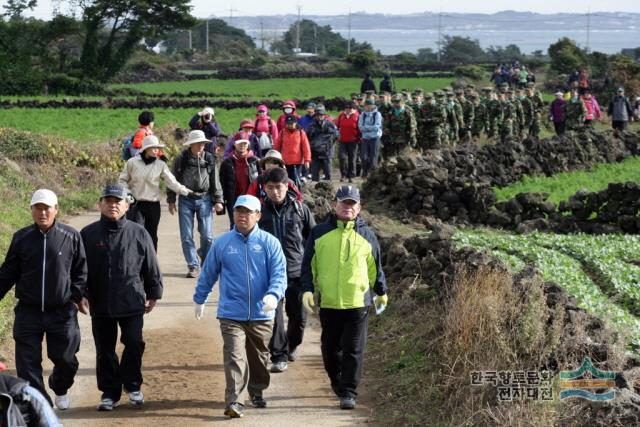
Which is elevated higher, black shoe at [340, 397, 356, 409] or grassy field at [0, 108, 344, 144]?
black shoe at [340, 397, 356, 409]

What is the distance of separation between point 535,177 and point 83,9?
5465 cm

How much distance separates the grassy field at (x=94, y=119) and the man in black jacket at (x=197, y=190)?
20081 mm

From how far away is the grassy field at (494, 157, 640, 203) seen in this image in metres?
27.3

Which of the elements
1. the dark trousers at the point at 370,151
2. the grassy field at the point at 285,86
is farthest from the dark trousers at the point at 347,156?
the grassy field at the point at 285,86

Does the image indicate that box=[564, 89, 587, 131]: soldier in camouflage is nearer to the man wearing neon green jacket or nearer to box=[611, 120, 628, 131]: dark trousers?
box=[611, 120, 628, 131]: dark trousers

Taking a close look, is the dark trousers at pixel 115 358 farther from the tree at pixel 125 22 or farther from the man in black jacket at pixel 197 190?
the tree at pixel 125 22

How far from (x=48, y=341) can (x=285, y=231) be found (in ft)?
8.81

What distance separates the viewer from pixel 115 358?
10977 mm

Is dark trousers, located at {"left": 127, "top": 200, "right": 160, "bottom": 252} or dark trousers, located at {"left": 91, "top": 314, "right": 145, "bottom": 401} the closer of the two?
dark trousers, located at {"left": 91, "top": 314, "right": 145, "bottom": 401}

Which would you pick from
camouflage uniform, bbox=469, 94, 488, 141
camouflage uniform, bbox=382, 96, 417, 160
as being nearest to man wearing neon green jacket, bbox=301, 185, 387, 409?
camouflage uniform, bbox=382, 96, 417, 160

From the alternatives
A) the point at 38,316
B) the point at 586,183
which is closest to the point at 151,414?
the point at 38,316

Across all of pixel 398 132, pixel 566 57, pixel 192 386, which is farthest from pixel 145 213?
pixel 566 57

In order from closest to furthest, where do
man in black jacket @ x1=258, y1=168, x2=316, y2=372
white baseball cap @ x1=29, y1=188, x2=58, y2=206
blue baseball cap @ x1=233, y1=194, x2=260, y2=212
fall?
1. white baseball cap @ x1=29, y1=188, x2=58, y2=206
2. blue baseball cap @ x1=233, y1=194, x2=260, y2=212
3. man in black jacket @ x1=258, y1=168, x2=316, y2=372

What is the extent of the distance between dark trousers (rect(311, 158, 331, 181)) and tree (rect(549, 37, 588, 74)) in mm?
49927
